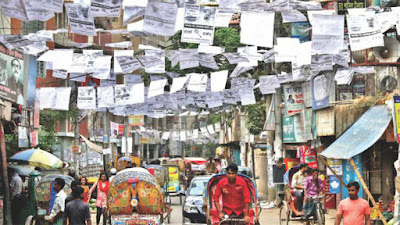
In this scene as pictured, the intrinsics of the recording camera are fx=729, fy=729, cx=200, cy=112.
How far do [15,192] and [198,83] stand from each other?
30.9 feet

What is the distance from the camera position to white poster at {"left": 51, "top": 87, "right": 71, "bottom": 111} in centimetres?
2561

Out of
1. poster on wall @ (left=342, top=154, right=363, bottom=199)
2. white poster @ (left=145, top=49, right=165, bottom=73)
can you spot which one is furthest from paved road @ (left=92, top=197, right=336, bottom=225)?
white poster @ (left=145, top=49, right=165, bottom=73)

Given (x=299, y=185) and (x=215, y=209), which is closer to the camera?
(x=215, y=209)

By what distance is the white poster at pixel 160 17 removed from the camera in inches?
607

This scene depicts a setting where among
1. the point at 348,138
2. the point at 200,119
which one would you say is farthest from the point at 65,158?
the point at 200,119

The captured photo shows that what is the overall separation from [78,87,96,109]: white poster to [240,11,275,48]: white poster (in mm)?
11268

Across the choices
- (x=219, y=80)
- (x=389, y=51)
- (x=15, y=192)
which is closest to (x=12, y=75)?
(x=15, y=192)

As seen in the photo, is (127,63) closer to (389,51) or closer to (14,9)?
(389,51)

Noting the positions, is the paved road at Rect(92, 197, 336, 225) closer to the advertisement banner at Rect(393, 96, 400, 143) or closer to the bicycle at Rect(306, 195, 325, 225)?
the bicycle at Rect(306, 195, 325, 225)

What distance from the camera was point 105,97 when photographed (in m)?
27.5

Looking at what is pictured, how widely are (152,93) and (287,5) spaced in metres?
11.6

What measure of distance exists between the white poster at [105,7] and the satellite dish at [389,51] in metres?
10.7

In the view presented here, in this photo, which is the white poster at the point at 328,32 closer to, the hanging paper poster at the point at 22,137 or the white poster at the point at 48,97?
the white poster at the point at 48,97

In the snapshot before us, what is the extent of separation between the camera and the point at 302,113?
29281mm
